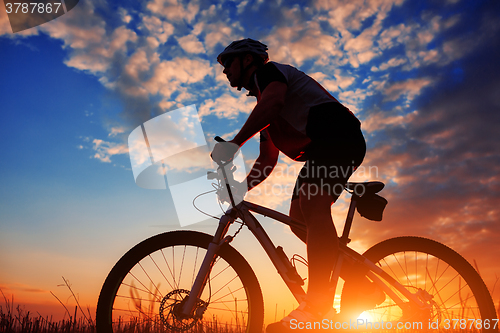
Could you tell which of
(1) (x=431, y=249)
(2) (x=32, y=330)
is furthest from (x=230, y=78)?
(2) (x=32, y=330)

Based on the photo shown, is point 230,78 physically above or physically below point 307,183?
above

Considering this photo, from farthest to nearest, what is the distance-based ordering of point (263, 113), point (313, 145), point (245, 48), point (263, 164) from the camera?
point (263, 164), point (245, 48), point (313, 145), point (263, 113)

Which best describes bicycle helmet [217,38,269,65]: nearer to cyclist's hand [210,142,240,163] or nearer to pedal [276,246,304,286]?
cyclist's hand [210,142,240,163]

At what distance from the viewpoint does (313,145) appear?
7.27ft

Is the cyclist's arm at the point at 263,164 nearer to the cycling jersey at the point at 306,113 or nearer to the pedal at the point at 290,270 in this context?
the cycling jersey at the point at 306,113

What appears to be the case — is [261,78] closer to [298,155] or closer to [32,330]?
[298,155]

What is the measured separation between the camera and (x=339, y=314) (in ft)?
7.38

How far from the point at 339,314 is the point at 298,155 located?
1.27 meters

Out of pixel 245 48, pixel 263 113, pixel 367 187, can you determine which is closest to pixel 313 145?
pixel 263 113

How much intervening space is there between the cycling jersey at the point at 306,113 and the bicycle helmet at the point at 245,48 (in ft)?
1.01

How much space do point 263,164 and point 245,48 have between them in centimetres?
109

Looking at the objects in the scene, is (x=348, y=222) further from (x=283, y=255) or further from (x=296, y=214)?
(x=283, y=255)

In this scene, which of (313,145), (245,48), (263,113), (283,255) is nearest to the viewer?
(263,113)

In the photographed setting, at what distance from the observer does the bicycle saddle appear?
242cm
